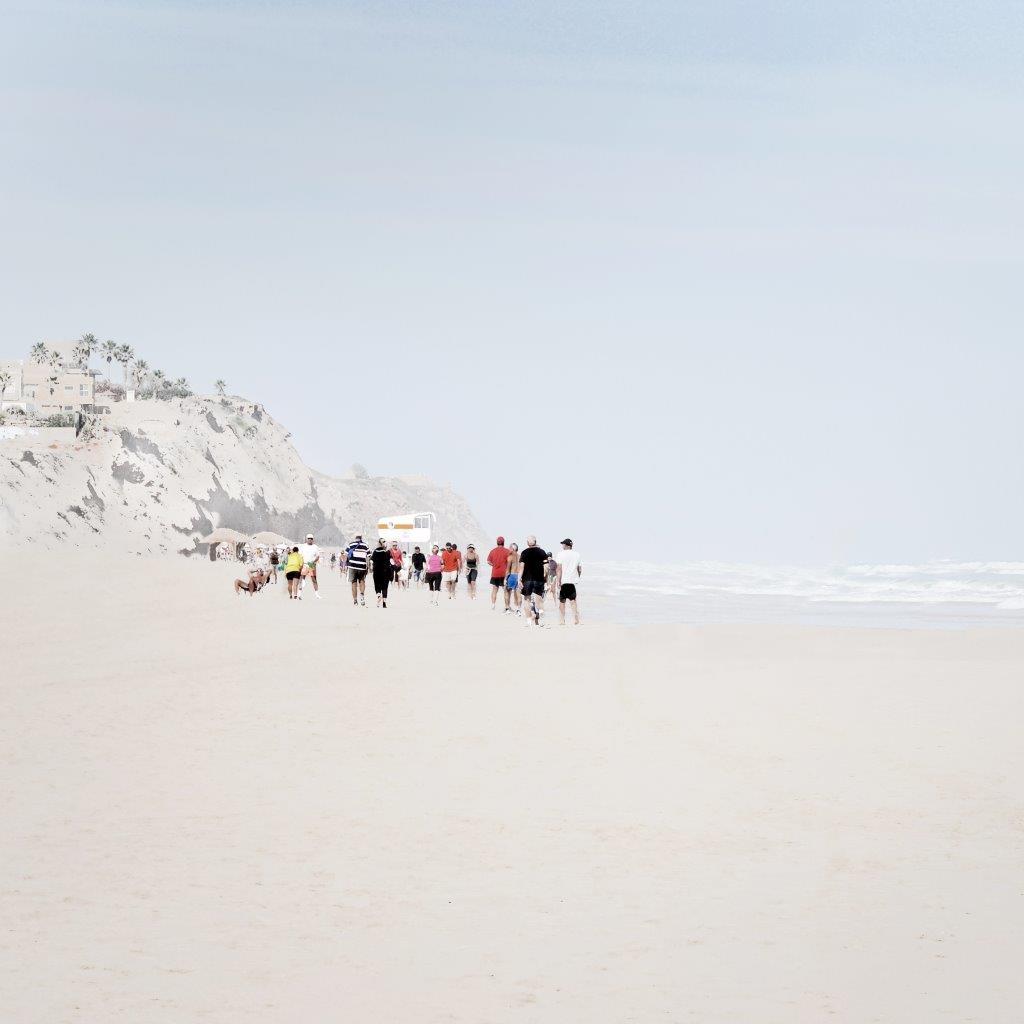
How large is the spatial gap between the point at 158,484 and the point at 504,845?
4202 inches

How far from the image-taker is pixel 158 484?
111 meters

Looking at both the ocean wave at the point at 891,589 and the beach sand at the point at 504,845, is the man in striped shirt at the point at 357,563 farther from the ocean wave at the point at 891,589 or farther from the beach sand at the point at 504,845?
the ocean wave at the point at 891,589

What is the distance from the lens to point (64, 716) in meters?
12.8

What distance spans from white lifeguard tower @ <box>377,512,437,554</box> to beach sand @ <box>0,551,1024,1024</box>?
53.1 metres

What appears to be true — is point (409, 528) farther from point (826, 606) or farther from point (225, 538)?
point (826, 606)

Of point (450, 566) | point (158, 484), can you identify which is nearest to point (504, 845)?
point (450, 566)

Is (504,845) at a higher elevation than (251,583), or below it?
below

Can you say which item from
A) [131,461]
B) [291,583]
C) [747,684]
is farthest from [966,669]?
[131,461]

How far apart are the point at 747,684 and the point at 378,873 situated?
31.4 ft

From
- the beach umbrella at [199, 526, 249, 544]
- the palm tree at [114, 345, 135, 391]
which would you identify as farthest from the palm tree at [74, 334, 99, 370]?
the beach umbrella at [199, 526, 249, 544]

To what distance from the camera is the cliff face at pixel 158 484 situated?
98.4 m

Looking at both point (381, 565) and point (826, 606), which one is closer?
point (381, 565)

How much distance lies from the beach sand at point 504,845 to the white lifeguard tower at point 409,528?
2090 inches

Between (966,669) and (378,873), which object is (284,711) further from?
(966,669)
